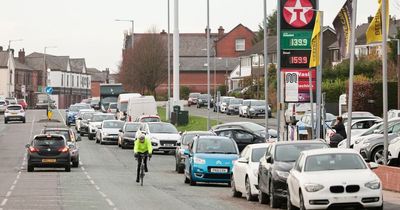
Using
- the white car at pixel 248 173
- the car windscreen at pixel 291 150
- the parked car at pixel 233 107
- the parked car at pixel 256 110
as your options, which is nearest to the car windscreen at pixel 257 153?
the white car at pixel 248 173

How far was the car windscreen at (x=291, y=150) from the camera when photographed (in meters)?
24.1

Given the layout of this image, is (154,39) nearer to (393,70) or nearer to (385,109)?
(393,70)

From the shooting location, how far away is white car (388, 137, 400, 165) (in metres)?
31.5

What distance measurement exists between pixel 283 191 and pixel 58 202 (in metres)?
5.74

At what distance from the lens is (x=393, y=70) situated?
258ft

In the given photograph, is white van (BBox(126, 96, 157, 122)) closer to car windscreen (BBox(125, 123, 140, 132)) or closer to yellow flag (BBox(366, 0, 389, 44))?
car windscreen (BBox(125, 123, 140, 132))

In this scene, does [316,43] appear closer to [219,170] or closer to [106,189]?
[219,170]

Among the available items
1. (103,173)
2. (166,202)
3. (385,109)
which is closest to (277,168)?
(166,202)

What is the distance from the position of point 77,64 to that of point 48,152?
15241 centimetres

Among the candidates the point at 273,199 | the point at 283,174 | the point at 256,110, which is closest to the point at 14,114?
the point at 256,110

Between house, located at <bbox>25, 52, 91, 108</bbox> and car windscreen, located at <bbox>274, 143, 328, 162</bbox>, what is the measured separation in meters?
130

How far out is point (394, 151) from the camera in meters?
31.6

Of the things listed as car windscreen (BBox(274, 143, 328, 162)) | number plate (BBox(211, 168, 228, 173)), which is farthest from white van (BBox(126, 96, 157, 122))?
car windscreen (BBox(274, 143, 328, 162))

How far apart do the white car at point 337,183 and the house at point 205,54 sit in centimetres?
11572
